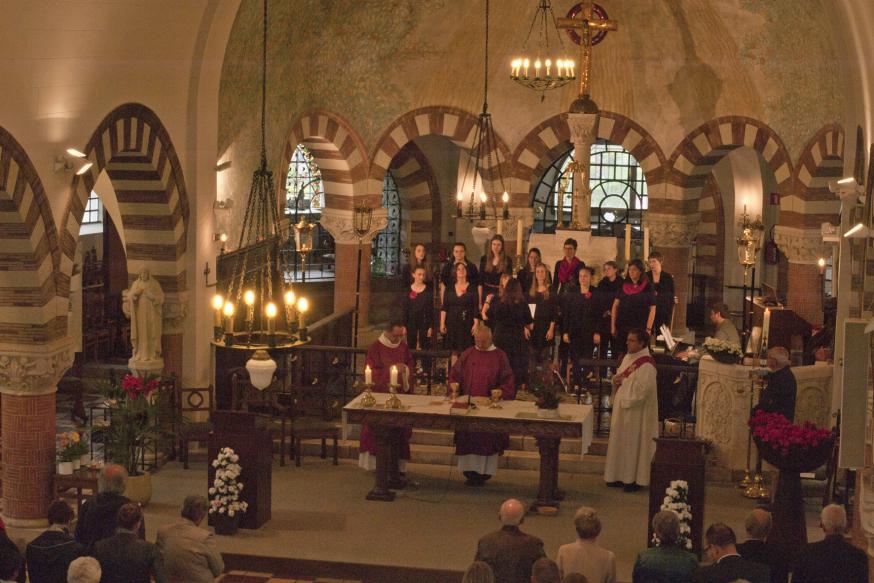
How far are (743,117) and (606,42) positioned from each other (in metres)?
2.07

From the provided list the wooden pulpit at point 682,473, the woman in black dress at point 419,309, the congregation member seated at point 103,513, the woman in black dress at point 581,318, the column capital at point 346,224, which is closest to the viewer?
the congregation member seated at point 103,513

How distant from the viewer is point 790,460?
39.8ft

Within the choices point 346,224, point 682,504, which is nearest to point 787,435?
point 682,504

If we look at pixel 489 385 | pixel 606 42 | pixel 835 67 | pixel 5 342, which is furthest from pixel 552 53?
pixel 5 342

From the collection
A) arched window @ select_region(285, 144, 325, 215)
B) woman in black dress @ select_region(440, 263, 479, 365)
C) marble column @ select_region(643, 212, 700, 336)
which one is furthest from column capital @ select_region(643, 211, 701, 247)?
arched window @ select_region(285, 144, 325, 215)

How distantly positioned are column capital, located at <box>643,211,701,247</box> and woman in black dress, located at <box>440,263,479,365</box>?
18.3 ft

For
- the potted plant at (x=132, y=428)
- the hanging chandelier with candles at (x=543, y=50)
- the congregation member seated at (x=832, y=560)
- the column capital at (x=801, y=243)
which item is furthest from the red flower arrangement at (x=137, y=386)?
the column capital at (x=801, y=243)

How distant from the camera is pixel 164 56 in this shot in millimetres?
15250

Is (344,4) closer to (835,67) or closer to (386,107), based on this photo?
(386,107)

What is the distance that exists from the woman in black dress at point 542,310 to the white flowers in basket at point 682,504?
463 cm

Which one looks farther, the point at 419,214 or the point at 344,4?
the point at 419,214

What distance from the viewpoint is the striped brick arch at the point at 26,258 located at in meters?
12.8

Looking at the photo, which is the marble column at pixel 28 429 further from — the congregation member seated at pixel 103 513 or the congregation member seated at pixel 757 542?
the congregation member seated at pixel 757 542

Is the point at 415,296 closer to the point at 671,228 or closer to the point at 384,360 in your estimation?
the point at 384,360
